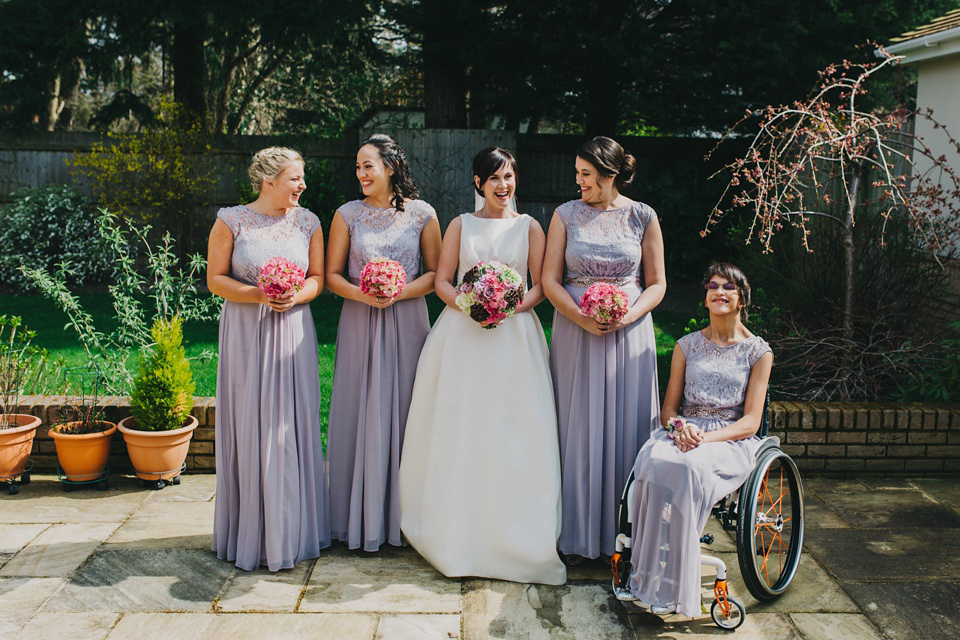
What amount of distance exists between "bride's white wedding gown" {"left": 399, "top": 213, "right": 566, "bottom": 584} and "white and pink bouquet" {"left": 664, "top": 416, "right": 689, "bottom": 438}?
0.62 metres

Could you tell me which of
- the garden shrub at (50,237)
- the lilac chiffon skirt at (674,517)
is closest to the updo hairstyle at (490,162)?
the lilac chiffon skirt at (674,517)

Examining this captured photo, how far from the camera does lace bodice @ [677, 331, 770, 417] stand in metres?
3.86

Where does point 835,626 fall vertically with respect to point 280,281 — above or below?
below

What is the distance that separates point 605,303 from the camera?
3.86 metres

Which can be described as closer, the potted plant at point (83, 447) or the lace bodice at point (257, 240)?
the lace bodice at point (257, 240)

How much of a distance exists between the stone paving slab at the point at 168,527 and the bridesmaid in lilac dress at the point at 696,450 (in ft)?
7.10

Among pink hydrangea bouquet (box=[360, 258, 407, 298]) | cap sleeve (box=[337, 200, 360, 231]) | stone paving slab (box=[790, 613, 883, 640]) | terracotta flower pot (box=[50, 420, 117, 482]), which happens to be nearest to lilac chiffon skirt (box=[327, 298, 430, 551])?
pink hydrangea bouquet (box=[360, 258, 407, 298])

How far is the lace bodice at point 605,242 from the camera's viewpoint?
4.08 meters

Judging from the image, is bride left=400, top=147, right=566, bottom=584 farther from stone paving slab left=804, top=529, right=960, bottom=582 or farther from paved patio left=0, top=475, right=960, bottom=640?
stone paving slab left=804, top=529, right=960, bottom=582

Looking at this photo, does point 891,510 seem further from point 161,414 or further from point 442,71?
point 442,71

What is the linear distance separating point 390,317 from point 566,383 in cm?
92

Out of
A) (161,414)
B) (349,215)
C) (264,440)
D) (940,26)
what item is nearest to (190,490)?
(161,414)

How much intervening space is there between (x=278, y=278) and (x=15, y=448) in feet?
7.31

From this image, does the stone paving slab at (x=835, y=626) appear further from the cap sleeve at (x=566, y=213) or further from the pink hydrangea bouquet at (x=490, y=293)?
the cap sleeve at (x=566, y=213)
